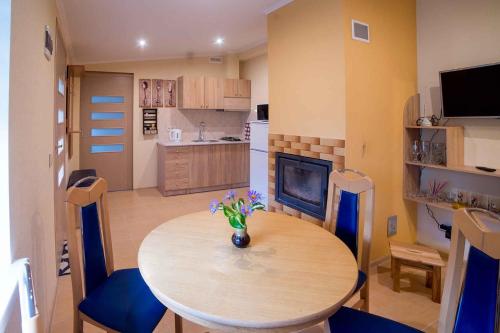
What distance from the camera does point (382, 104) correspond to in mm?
2824

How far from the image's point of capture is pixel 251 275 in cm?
122

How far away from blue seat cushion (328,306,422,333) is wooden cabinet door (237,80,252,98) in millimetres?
5396

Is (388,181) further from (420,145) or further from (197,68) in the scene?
(197,68)

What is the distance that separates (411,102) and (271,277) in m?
2.59

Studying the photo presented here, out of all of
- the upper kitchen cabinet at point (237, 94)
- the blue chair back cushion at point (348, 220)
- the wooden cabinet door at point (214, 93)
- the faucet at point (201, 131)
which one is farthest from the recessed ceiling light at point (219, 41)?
the blue chair back cushion at point (348, 220)

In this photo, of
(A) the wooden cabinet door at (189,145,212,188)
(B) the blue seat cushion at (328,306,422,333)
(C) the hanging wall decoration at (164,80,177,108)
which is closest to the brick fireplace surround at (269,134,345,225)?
(B) the blue seat cushion at (328,306,422,333)

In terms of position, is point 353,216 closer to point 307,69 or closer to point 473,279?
point 473,279

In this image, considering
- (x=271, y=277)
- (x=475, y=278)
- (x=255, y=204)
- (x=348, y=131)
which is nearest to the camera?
(x=475, y=278)

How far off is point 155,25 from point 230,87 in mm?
2525

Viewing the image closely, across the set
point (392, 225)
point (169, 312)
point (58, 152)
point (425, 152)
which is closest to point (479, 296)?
point (169, 312)

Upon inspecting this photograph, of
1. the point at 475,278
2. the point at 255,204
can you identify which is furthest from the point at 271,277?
the point at 475,278

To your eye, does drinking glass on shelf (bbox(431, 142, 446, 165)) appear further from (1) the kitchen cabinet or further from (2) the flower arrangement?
(1) the kitchen cabinet

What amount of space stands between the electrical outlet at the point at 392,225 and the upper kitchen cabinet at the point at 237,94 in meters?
4.06

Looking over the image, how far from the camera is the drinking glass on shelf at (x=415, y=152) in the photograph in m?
2.97
